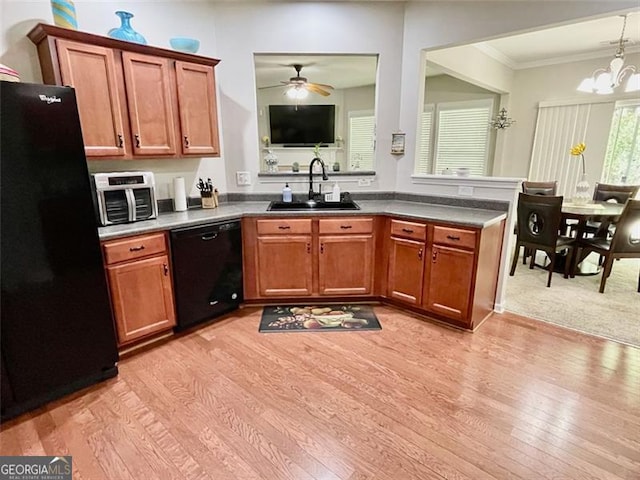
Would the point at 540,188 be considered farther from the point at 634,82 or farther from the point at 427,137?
the point at 427,137

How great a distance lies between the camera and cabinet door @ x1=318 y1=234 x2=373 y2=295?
2951mm

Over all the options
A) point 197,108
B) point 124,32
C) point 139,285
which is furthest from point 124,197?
point 124,32

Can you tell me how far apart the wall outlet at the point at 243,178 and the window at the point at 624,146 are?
5.08 metres

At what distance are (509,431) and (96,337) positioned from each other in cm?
236

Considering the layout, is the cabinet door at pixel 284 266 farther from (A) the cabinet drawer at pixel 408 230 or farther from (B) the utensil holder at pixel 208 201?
(A) the cabinet drawer at pixel 408 230

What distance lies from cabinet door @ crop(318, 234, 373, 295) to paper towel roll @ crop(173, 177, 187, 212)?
1.21 meters

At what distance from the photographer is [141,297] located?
235cm

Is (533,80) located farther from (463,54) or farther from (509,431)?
(509,431)

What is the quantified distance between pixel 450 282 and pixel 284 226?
1.41m

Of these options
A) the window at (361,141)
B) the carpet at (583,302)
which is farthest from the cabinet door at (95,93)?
the window at (361,141)

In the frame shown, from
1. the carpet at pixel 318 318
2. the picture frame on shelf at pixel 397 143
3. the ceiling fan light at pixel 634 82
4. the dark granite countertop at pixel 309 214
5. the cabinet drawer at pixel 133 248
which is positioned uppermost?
the ceiling fan light at pixel 634 82

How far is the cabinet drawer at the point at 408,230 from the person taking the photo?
2724 millimetres

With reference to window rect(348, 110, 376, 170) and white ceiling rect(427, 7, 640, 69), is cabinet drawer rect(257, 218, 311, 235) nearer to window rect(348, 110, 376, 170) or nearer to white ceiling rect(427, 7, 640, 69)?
white ceiling rect(427, 7, 640, 69)

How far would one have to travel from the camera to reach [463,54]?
13.9 feet
